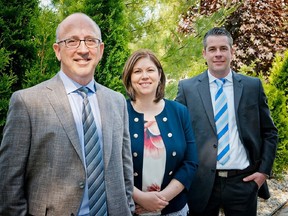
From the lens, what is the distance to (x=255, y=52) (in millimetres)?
11023

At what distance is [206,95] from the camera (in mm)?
3312

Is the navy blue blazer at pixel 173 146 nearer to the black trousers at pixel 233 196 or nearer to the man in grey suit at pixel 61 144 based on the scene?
the man in grey suit at pixel 61 144

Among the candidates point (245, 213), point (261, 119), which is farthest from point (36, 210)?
point (261, 119)

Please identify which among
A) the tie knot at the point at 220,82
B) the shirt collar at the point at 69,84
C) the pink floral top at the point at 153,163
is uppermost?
the shirt collar at the point at 69,84

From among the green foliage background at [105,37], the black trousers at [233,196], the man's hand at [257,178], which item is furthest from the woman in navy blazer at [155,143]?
the green foliage background at [105,37]

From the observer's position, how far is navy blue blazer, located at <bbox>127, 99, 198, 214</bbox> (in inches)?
102

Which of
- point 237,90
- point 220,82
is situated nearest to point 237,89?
point 237,90

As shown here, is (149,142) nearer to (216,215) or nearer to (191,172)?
(191,172)

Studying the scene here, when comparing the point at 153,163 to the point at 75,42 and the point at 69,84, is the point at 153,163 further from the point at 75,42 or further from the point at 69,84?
the point at 75,42

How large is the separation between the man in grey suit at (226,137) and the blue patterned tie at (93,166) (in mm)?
1438

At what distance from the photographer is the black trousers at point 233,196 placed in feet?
10.5

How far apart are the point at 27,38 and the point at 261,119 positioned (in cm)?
224

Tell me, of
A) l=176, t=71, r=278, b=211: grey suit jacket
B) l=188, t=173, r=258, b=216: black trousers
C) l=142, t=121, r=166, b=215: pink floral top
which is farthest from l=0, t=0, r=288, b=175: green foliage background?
l=188, t=173, r=258, b=216: black trousers

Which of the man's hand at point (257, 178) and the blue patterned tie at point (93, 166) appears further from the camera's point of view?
the man's hand at point (257, 178)
